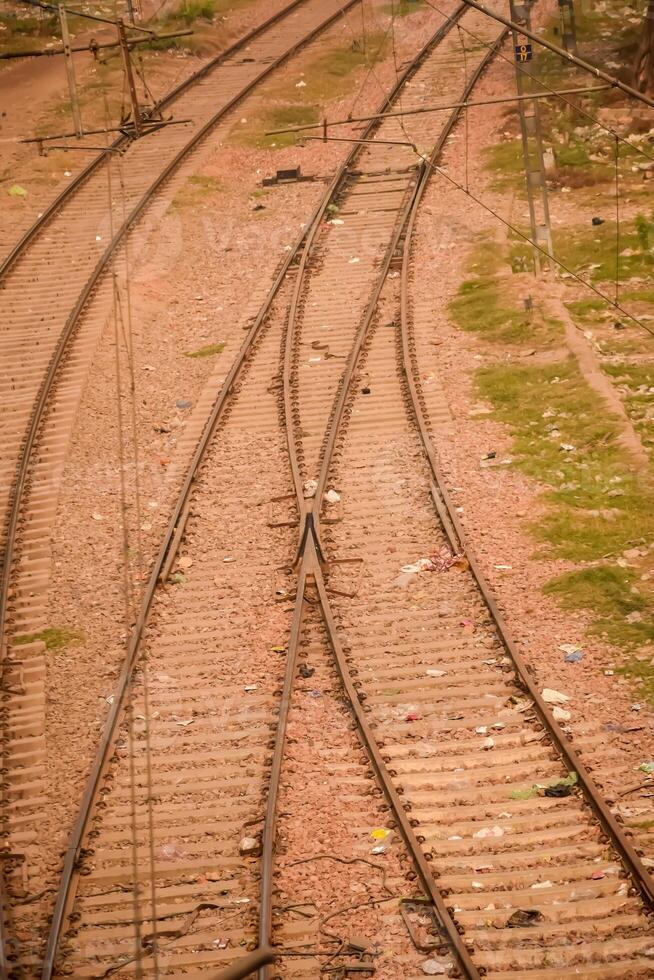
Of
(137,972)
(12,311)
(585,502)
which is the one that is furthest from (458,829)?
(12,311)

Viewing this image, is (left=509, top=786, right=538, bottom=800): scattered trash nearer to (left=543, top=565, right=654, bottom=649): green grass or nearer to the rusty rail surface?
the rusty rail surface

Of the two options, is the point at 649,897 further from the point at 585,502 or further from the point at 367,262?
the point at 367,262

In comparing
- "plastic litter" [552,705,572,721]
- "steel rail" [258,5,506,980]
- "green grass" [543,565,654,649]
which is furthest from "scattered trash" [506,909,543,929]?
"green grass" [543,565,654,649]

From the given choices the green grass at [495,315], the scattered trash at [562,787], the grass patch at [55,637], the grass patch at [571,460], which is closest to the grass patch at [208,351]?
the green grass at [495,315]

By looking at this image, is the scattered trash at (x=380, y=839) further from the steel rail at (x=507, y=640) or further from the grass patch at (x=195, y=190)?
the grass patch at (x=195, y=190)

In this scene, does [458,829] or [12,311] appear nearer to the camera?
[458,829]

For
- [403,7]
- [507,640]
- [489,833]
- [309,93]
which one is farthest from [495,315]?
[403,7]

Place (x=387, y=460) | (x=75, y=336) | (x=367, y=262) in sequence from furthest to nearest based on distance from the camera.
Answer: (x=367, y=262) → (x=75, y=336) → (x=387, y=460)
